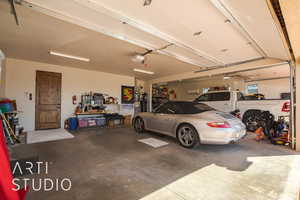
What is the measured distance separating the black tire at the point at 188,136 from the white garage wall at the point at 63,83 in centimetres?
508

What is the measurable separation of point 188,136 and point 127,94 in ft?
17.9

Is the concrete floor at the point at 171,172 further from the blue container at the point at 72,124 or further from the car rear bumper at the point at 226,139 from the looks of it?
the blue container at the point at 72,124

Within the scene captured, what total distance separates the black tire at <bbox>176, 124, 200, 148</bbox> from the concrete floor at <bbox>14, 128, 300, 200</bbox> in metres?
0.20

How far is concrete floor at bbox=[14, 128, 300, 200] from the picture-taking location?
169 centimetres

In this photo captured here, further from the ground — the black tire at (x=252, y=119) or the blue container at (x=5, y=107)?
the blue container at (x=5, y=107)

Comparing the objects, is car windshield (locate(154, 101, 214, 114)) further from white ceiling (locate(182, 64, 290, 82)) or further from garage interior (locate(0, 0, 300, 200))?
white ceiling (locate(182, 64, 290, 82))

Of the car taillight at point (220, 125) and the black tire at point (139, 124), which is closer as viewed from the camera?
the car taillight at point (220, 125)

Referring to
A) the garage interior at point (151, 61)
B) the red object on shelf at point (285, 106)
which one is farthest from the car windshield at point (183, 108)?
the red object on shelf at point (285, 106)

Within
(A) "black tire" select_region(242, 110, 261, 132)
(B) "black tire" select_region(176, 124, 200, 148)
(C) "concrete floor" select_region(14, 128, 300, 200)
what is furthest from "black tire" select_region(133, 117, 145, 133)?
(A) "black tire" select_region(242, 110, 261, 132)

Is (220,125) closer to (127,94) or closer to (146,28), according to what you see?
(146,28)

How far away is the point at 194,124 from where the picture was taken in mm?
3289

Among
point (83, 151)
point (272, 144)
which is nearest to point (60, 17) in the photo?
point (83, 151)

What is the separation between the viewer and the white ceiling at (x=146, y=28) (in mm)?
2039

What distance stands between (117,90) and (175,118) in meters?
4.89
